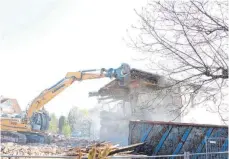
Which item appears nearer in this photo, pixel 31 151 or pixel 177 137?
pixel 177 137

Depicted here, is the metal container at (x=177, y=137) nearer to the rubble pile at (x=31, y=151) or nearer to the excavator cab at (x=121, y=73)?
the rubble pile at (x=31, y=151)

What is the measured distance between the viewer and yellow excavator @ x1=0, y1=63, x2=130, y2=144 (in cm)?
2153

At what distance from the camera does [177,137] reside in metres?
10.8

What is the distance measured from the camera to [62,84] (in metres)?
23.3

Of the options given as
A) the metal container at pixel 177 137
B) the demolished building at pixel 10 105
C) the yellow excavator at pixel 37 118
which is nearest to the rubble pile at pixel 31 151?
the metal container at pixel 177 137

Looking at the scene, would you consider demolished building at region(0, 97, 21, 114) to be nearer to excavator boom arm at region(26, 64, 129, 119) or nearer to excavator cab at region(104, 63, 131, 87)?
excavator boom arm at region(26, 64, 129, 119)

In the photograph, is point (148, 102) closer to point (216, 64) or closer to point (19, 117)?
point (216, 64)

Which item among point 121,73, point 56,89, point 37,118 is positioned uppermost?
point 121,73

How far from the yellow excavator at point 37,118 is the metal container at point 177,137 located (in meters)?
8.34

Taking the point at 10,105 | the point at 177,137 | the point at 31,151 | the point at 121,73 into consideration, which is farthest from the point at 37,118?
the point at 177,137

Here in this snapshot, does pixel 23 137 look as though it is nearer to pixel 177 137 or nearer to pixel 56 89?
pixel 56 89

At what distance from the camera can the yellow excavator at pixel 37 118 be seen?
2153 centimetres

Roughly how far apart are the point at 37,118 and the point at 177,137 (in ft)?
46.1

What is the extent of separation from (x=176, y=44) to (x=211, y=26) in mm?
954
